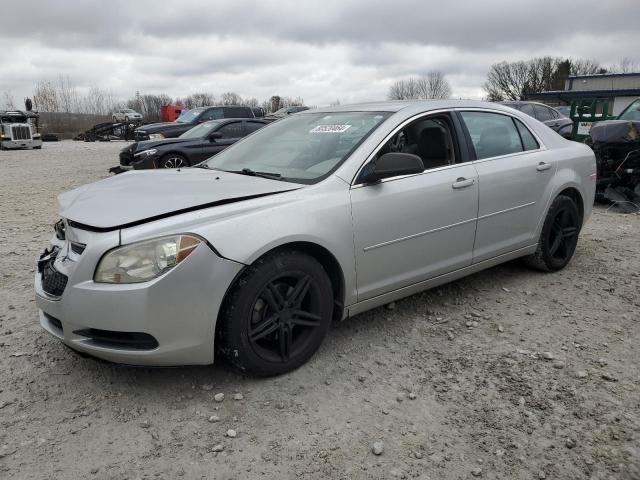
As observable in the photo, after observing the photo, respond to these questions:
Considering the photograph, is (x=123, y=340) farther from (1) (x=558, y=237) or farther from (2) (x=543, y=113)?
(2) (x=543, y=113)

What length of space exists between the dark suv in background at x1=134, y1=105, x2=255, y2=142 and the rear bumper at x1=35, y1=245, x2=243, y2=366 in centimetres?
1154

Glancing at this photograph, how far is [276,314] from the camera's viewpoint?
9.32 ft

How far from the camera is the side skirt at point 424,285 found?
326 centimetres

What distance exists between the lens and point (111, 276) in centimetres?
251

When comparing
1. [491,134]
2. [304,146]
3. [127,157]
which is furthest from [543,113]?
[304,146]

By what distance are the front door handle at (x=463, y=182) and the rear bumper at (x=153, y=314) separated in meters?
1.76

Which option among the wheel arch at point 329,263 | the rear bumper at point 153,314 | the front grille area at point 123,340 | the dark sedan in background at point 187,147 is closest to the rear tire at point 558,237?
the wheel arch at point 329,263

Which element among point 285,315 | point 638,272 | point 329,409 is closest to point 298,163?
point 285,315

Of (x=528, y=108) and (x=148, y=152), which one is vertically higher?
(x=528, y=108)

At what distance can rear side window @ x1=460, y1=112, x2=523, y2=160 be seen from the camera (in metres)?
3.97

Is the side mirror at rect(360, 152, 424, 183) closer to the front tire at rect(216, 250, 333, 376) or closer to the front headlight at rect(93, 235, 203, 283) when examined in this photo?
the front tire at rect(216, 250, 333, 376)

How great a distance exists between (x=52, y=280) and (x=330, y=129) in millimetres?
2006

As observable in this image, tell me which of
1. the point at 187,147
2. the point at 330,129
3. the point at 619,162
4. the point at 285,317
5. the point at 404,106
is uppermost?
the point at 404,106

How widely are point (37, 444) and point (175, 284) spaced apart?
95 centimetres
